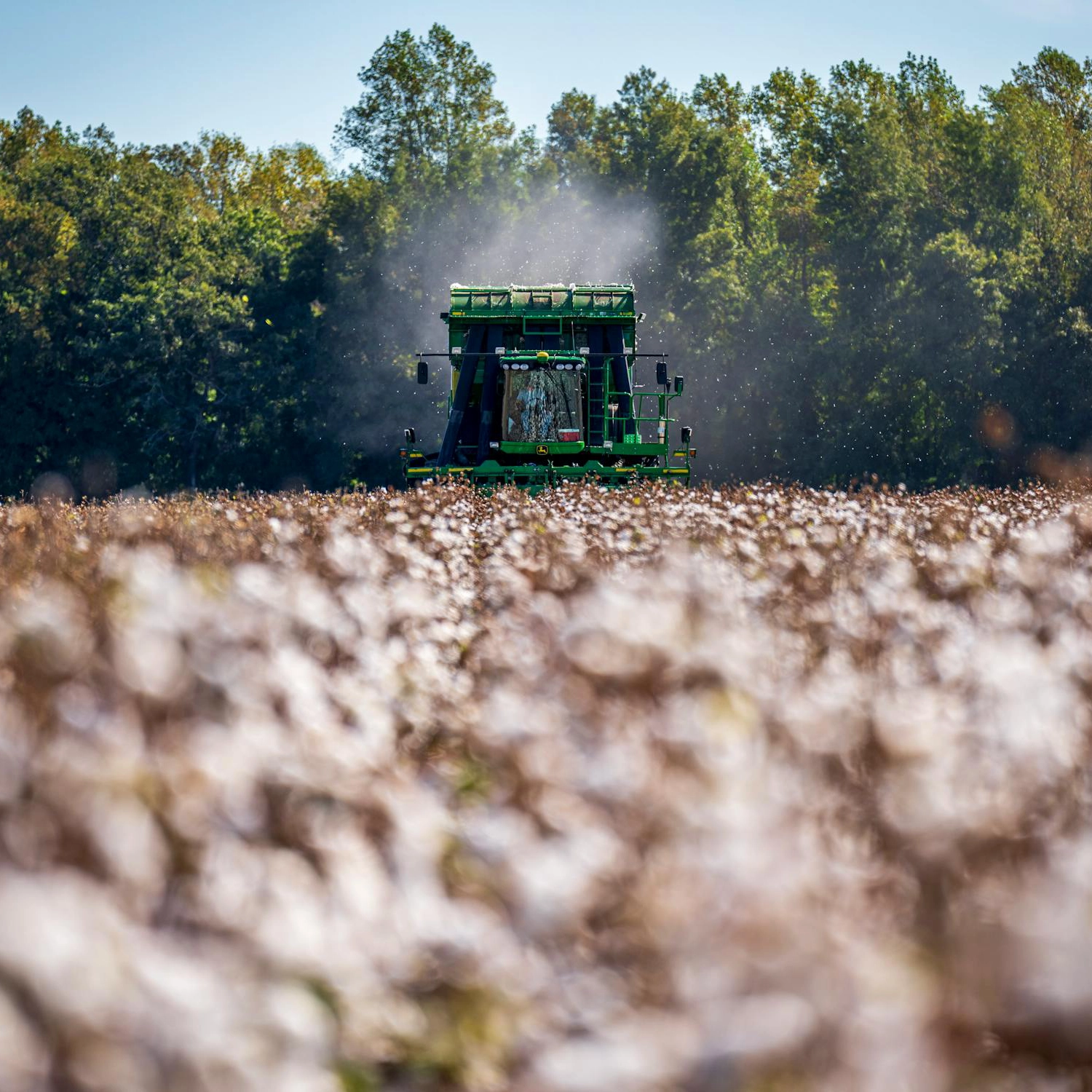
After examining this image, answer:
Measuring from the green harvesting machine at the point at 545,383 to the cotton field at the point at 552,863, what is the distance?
18194 mm

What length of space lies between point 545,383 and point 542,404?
290 millimetres

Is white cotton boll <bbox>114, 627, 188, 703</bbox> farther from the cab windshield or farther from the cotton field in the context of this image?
the cab windshield

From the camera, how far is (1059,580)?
5367mm

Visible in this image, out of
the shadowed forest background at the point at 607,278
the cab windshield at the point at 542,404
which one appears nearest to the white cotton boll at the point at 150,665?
the cab windshield at the point at 542,404

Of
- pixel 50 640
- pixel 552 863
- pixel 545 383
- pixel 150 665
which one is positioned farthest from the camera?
pixel 545 383

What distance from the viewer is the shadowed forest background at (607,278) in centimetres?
4331

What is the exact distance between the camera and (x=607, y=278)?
5112 centimetres

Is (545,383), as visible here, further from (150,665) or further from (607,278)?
(607,278)

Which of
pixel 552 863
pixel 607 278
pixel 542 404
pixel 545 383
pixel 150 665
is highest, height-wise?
pixel 607 278

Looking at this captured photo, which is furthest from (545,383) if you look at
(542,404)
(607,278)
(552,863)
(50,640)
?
(607,278)

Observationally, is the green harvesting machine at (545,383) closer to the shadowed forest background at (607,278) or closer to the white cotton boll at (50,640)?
the white cotton boll at (50,640)

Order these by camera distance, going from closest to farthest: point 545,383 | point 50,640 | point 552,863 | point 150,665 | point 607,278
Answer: point 552,863, point 150,665, point 50,640, point 545,383, point 607,278

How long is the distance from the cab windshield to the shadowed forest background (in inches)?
860

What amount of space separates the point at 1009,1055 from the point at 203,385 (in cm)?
4880
